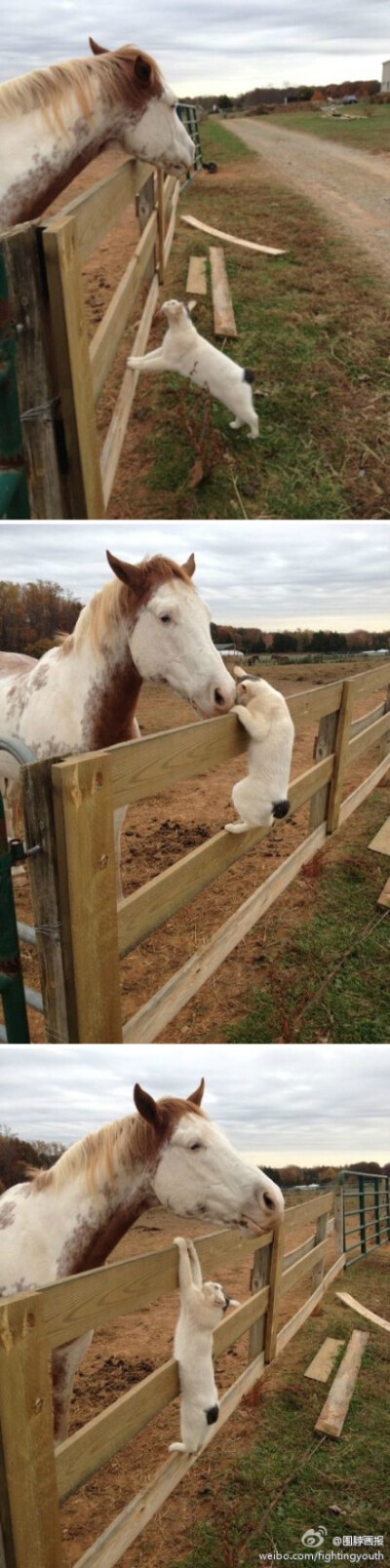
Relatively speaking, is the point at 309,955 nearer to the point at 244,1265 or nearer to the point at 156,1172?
the point at 156,1172

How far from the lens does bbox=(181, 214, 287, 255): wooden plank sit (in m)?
5.01

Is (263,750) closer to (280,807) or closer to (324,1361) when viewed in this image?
(280,807)

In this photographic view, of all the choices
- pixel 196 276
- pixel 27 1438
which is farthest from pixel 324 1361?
pixel 196 276

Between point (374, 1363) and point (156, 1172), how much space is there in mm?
2610

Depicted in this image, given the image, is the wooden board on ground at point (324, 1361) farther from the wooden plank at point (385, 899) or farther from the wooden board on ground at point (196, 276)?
the wooden board on ground at point (196, 276)

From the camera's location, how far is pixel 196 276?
189 inches

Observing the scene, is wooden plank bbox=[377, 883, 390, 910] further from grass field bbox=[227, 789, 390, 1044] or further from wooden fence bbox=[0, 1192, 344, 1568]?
wooden fence bbox=[0, 1192, 344, 1568]

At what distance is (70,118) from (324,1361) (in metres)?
4.69

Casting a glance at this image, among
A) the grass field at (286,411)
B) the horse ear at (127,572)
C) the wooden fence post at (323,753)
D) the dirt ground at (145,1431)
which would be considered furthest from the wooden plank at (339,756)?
the horse ear at (127,572)

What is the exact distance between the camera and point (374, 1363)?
178 inches

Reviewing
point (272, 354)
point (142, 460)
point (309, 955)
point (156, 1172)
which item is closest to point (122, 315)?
point (142, 460)

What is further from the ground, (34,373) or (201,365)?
(201,365)

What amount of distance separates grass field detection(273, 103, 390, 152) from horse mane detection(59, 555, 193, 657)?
19.8ft

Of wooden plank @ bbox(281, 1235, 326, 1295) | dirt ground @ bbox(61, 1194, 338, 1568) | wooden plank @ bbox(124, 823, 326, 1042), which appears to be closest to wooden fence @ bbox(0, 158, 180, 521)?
wooden plank @ bbox(124, 823, 326, 1042)
